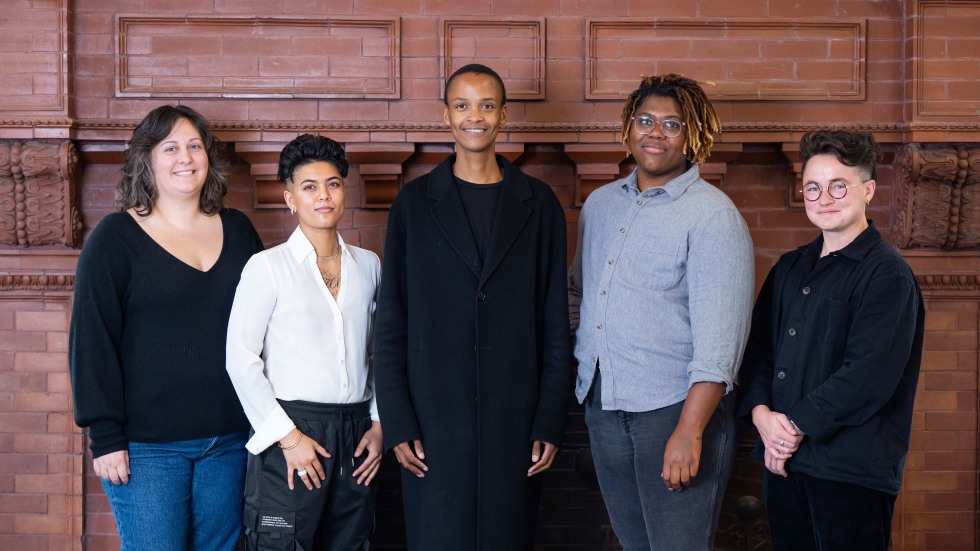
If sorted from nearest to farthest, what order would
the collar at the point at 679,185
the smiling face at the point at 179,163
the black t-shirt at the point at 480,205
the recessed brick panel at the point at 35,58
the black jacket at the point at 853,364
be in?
the black jacket at the point at 853,364
the collar at the point at 679,185
the black t-shirt at the point at 480,205
the smiling face at the point at 179,163
the recessed brick panel at the point at 35,58

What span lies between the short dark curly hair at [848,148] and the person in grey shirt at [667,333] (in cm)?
26

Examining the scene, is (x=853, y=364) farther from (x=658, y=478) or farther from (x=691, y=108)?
(x=691, y=108)

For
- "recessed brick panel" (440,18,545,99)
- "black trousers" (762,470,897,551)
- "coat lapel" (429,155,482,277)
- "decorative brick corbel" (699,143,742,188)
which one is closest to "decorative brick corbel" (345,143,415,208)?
"recessed brick panel" (440,18,545,99)

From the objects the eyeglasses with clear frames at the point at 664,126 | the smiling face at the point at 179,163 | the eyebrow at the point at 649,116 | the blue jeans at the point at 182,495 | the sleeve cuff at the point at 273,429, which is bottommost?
the blue jeans at the point at 182,495

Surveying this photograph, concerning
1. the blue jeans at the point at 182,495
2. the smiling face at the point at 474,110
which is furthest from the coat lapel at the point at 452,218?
the blue jeans at the point at 182,495

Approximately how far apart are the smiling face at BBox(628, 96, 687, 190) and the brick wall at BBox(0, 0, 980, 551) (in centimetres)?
76

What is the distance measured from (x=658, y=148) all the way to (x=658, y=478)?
878mm

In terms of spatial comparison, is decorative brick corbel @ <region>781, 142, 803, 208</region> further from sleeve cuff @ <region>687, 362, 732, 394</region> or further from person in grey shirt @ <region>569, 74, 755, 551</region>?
sleeve cuff @ <region>687, 362, 732, 394</region>

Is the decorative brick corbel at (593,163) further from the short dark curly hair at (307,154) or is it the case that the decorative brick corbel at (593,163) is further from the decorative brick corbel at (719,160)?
the short dark curly hair at (307,154)

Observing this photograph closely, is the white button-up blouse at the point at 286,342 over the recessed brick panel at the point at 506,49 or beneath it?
beneath

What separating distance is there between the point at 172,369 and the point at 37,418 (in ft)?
3.48

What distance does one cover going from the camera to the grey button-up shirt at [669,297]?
88.1 inches

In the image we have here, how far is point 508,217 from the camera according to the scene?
8.03 ft

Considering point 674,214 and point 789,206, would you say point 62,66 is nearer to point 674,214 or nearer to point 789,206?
point 674,214
